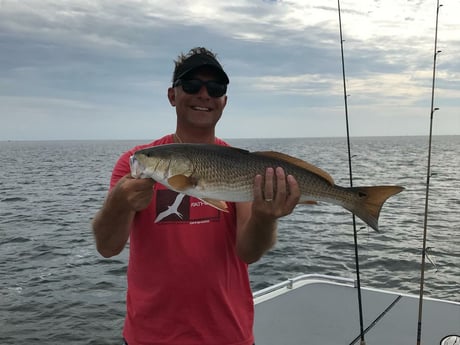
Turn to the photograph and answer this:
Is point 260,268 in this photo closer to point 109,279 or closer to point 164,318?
point 109,279

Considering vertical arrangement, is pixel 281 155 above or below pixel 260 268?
above

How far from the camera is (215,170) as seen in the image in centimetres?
303

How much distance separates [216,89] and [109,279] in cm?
971

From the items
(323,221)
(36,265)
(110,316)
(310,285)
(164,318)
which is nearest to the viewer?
(164,318)

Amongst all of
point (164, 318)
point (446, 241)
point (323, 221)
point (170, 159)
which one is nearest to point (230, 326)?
point (164, 318)

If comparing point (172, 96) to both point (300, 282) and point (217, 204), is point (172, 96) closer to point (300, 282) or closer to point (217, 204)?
point (217, 204)

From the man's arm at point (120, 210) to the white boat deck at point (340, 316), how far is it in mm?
2973

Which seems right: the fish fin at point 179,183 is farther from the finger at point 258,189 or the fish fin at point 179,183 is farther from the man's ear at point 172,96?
the man's ear at point 172,96

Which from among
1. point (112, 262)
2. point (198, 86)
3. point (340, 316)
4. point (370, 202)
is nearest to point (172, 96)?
point (198, 86)

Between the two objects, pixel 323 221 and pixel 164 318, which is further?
pixel 323 221

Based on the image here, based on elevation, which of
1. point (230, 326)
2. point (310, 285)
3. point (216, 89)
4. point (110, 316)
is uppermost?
point (216, 89)

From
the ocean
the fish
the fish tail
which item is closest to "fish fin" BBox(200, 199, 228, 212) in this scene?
the fish

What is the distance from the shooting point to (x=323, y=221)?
18531 mm

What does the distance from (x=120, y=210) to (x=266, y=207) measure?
931mm
